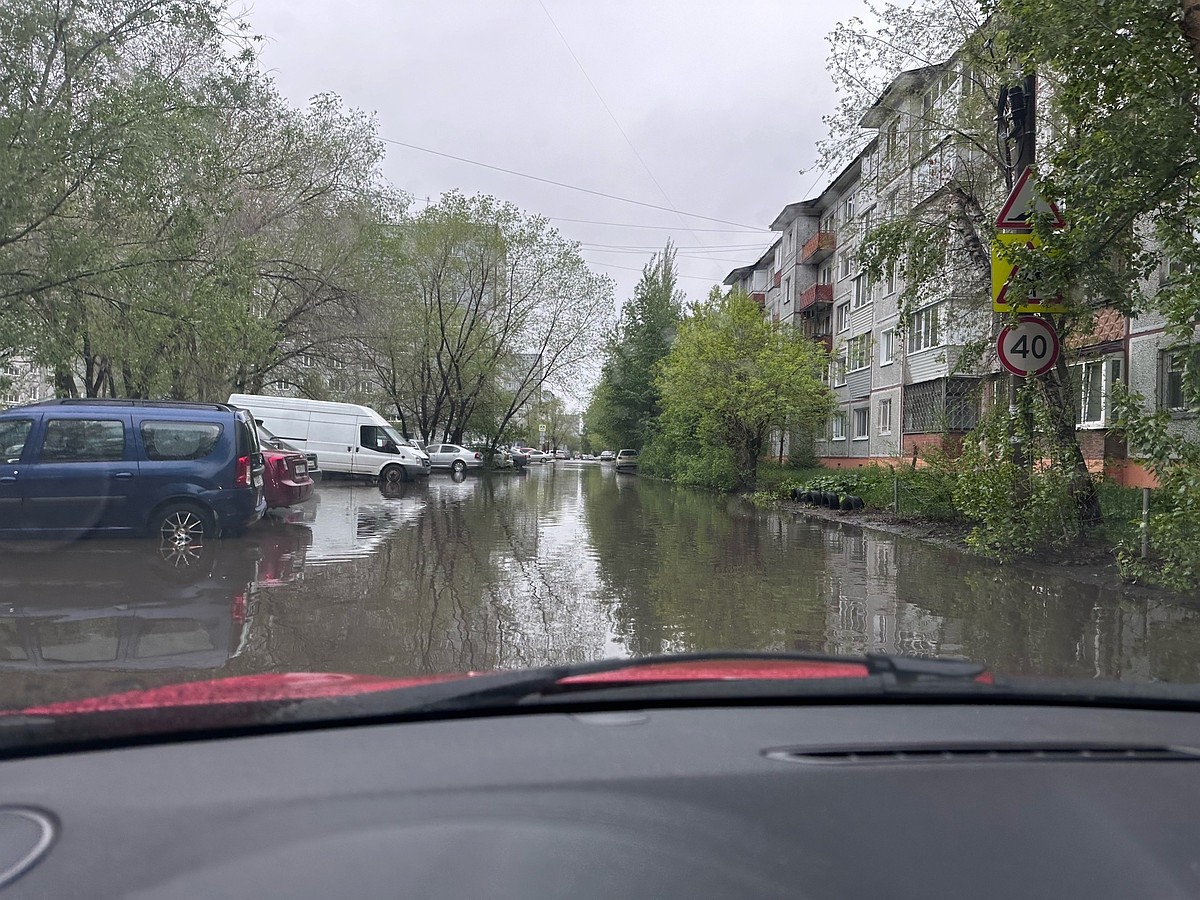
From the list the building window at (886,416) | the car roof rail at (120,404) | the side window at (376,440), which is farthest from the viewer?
the building window at (886,416)

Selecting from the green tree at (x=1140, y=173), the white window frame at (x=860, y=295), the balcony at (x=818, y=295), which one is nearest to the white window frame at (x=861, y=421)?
the white window frame at (x=860, y=295)

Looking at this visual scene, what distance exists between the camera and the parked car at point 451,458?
44.2 metres

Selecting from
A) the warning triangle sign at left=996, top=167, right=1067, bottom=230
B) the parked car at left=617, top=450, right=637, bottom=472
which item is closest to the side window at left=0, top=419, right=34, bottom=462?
the warning triangle sign at left=996, top=167, right=1067, bottom=230

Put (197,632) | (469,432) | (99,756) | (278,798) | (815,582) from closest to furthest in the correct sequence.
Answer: (278,798) < (99,756) < (197,632) < (815,582) < (469,432)

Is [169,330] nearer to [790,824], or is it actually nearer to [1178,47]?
[1178,47]

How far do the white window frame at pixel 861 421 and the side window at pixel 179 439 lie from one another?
27818mm

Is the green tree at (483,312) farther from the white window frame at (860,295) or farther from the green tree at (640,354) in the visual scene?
the white window frame at (860,295)

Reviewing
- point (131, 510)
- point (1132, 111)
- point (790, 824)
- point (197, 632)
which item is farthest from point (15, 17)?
point (790, 824)

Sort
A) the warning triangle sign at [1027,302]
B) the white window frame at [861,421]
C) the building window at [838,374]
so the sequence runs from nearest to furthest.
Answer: the warning triangle sign at [1027,302], the white window frame at [861,421], the building window at [838,374]

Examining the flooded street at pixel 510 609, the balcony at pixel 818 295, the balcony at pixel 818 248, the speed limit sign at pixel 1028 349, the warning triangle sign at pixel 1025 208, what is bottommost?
the flooded street at pixel 510 609

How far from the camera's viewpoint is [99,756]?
1.86 meters

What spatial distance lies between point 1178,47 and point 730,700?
9.35 m

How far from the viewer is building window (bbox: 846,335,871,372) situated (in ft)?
78.5

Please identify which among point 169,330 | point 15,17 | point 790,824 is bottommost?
point 790,824
